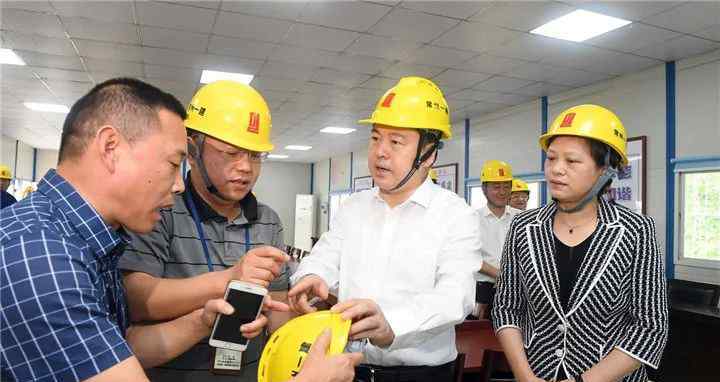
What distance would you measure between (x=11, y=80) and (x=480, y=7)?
695cm

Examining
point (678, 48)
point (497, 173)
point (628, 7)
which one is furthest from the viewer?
point (497, 173)

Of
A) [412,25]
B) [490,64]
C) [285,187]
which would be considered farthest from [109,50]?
[285,187]

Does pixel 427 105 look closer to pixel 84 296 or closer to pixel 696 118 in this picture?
pixel 84 296

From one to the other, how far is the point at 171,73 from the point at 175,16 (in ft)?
7.40

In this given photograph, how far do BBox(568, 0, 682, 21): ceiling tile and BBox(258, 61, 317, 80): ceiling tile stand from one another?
10.9ft

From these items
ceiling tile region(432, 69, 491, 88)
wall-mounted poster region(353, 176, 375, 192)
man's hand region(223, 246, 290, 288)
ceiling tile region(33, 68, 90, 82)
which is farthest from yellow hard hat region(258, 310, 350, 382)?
wall-mounted poster region(353, 176, 375, 192)

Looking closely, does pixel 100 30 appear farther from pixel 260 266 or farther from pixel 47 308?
pixel 47 308

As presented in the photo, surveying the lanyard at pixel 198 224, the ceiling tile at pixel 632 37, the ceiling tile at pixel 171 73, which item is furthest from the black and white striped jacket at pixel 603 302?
the ceiling tile at pixel 171 73

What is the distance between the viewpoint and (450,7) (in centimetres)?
436

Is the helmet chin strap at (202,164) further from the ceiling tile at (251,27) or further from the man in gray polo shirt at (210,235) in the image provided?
the ceiling tile at (251,27)

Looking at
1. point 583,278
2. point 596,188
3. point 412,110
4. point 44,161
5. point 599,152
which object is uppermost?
point 44,161

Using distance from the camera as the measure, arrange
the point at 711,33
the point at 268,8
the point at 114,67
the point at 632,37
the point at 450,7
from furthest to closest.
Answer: the point at 114,67 → the point at 632,37 → the point at 711,33 → the point at 268,8 → the point at 450,7

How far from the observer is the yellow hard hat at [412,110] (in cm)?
183

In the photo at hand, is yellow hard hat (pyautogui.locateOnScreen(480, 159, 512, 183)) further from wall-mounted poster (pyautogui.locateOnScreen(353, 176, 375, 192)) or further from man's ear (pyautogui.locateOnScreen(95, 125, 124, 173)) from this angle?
wall-mounted poster (pyautogui.locateOnScreen(353, 176, 375, 192))
